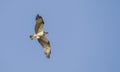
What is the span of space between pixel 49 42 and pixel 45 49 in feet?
2.05

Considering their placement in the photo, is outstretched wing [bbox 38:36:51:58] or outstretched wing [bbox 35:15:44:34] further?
outstretched wing [bbox 38:36:51:58]

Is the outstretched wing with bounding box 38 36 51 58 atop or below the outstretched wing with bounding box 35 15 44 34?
below

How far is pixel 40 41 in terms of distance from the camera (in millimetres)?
28734

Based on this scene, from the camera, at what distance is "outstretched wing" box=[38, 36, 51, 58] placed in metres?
28.6

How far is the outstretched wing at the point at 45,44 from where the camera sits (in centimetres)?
2859

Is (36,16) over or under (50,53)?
over

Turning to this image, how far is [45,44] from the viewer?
1138 inches

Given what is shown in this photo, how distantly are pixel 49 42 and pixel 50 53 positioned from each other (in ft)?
2.69

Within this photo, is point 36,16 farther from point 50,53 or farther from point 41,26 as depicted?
point 50,53

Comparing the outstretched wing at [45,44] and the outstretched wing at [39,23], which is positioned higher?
the outstretched wing at [39,23]

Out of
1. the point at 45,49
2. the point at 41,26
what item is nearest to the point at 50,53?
the point at 45,49

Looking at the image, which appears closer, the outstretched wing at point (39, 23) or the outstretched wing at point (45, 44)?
the outstretched wing at point (39, 23)

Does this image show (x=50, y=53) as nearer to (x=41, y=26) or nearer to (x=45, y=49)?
(x=45, y=49)

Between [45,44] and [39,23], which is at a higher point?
[39,23]
